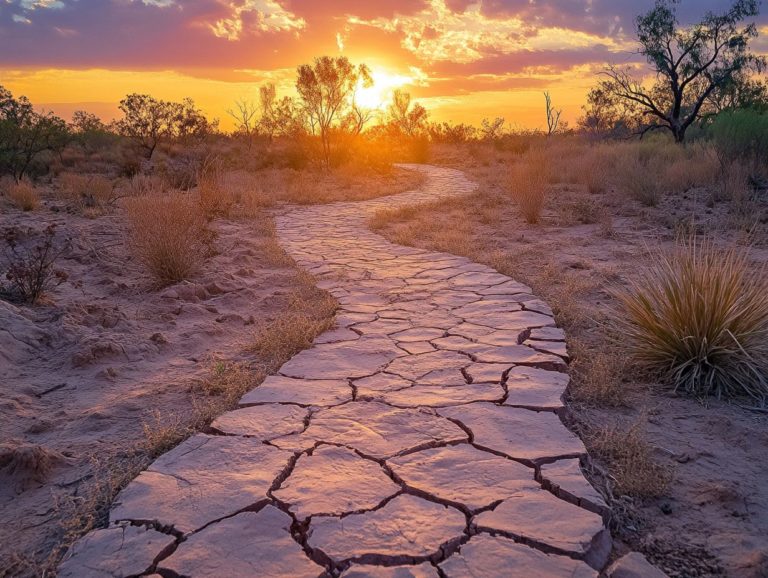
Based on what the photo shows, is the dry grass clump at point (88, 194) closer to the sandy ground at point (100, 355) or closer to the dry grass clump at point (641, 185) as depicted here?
the sandy ground at point (100, 355)

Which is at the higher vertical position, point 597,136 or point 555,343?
point 597,136

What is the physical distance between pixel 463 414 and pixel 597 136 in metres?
29.8

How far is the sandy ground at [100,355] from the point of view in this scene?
2.38 m

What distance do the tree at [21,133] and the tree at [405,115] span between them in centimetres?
2975

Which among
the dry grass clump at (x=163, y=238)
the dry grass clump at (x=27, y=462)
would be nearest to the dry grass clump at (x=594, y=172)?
the dry grass clump at (x=163, y=238)

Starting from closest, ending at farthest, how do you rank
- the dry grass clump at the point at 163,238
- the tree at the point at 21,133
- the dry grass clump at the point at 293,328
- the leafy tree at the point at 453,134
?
the dry grass clump at the point at 293,328 → the dry grass clump at the point at 163,238 → the tree at the point at 21,133 → the leafy tree at the point at 453,134

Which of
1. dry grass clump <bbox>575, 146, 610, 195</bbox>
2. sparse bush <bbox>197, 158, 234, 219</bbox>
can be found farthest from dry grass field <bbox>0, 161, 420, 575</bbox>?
dry grass clump <bbox>575, 146, 610, 195</bbox>

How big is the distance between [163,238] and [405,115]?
136ft

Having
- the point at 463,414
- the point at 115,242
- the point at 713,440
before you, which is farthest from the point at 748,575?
the point at 115,242

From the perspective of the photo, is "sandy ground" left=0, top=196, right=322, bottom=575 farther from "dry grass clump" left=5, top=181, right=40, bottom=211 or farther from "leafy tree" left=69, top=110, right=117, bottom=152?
"leafy tree" left=69, top=110, right=117, bottom=152

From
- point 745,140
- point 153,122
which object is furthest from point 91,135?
point 745,140

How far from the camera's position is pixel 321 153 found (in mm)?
21438

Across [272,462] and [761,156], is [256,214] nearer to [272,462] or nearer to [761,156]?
[272,462]

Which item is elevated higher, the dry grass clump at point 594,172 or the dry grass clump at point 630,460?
the dry grass clump at point 594,172
